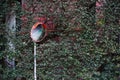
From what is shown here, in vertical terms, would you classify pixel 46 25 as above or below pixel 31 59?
above

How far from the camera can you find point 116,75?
5957 millimetres

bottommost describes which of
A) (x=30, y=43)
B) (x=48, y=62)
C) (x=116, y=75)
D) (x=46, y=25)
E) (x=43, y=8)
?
(x=116, y=75)

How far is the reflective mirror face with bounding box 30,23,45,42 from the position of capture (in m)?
5.45

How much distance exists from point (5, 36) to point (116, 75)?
8.84ft

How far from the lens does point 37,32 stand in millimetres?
5477

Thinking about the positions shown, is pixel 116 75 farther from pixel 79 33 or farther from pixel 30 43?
pixel 30 43

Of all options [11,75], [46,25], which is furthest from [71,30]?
[11,75]

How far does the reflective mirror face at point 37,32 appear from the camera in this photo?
545cm

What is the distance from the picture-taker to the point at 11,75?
5762mm

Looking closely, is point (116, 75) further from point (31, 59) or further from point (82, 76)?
point (31, 59)

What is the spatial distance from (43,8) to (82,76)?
68.3 inches

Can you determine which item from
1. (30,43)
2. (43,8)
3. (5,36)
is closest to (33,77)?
(30,43)

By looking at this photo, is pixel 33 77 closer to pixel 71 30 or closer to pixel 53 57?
pixel 53 57

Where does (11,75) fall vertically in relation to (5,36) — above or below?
below
